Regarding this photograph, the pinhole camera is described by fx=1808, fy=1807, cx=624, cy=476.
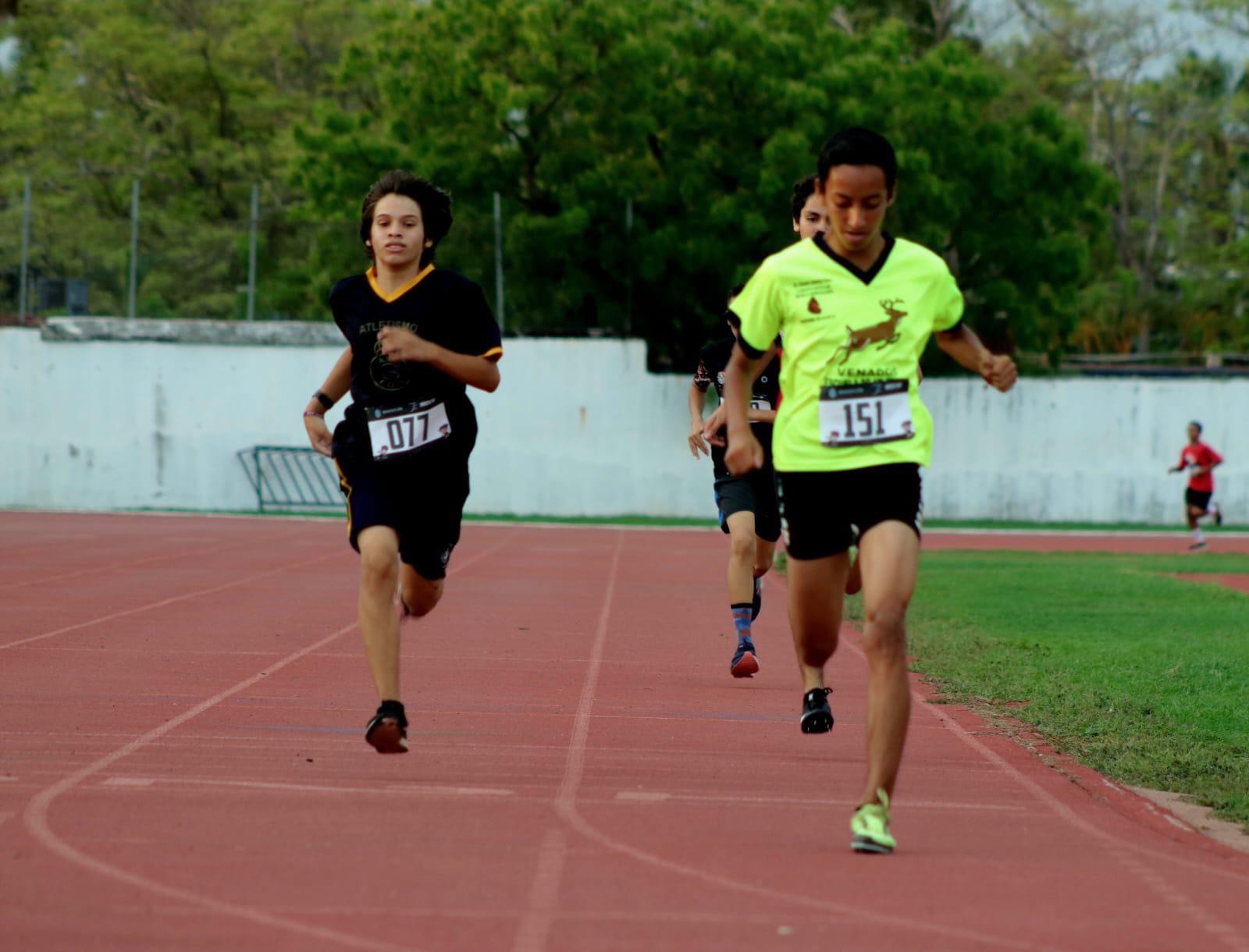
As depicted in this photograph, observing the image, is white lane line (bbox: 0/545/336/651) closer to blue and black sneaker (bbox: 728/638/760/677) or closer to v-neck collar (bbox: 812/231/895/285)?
blue and black sneaker (bbox: 728/638/760/677)

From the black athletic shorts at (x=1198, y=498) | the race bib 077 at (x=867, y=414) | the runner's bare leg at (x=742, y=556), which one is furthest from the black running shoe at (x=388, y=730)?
the black athletic shorts at (x=1198, y=498)

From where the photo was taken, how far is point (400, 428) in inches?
242

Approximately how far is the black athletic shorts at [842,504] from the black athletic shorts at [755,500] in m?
3.38

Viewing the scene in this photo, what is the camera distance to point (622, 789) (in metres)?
5.89

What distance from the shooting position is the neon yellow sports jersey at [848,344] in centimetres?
510

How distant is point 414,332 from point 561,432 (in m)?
26.7

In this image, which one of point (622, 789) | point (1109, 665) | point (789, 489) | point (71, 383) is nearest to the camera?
point (789, 489)

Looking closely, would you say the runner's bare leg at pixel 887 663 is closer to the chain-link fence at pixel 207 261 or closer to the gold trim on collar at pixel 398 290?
the gold trim on collar at pixel 398 290

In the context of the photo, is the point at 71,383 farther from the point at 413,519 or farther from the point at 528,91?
the point at 413,519

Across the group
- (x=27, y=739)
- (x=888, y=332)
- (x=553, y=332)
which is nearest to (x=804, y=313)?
(x=888, y=332)

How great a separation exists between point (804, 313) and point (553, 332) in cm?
2808

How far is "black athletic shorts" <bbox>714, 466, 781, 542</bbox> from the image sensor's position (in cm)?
872

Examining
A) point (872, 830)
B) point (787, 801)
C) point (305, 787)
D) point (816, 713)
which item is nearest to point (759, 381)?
Answer: point (816, 713)

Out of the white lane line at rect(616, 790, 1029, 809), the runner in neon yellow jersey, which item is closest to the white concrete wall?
the white lane line at rect(616, 790, 1029, 809)
